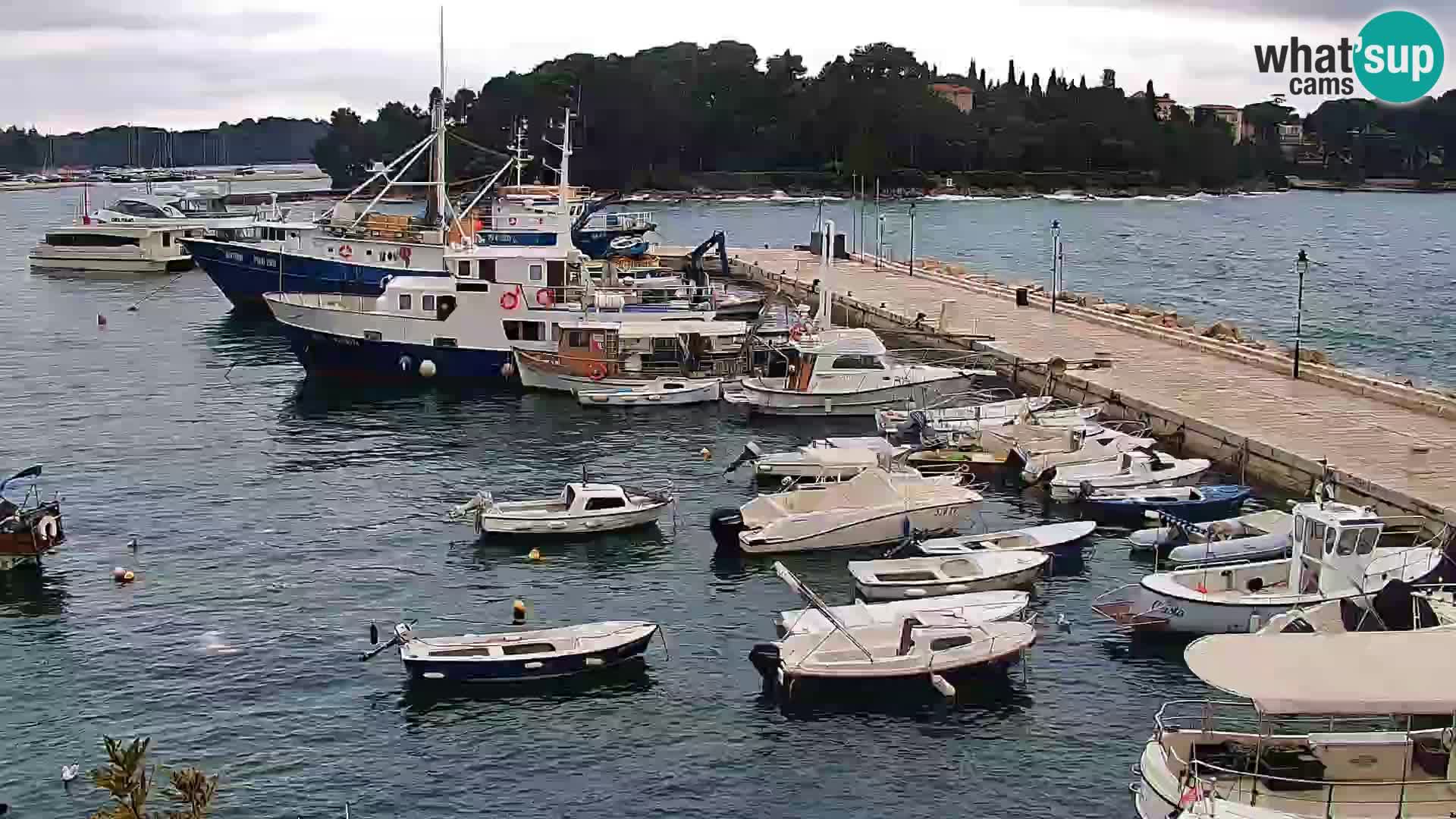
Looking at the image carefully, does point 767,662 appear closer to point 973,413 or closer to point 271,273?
point 973,413

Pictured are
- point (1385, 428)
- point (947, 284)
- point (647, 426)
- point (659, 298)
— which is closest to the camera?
point (1385, 428)

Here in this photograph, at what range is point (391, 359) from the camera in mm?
55281

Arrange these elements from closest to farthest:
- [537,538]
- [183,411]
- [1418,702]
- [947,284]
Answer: [1418,702] → [537,538] → [183,411] → [947,284]

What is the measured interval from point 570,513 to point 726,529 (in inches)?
145

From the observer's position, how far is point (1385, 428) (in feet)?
130

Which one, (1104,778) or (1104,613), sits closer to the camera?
(1104,778)

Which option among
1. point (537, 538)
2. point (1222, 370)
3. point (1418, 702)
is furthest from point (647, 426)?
point (1418, 702)

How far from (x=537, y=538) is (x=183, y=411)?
71.9 feet

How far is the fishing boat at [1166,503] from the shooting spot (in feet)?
113

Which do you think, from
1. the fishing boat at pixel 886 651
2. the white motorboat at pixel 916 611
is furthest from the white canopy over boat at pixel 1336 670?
the white motorboat at pixel 916 611

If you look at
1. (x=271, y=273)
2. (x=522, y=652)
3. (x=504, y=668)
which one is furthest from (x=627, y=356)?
(x=271, y=273)

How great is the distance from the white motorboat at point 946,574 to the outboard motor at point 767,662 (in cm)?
418

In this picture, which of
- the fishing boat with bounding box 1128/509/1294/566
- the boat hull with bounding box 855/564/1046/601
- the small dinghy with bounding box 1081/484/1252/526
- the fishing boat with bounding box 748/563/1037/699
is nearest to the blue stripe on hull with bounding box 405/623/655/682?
the fishing boat with bounding box 748/563/1037/699

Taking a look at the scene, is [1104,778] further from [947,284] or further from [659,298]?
[947,284]
